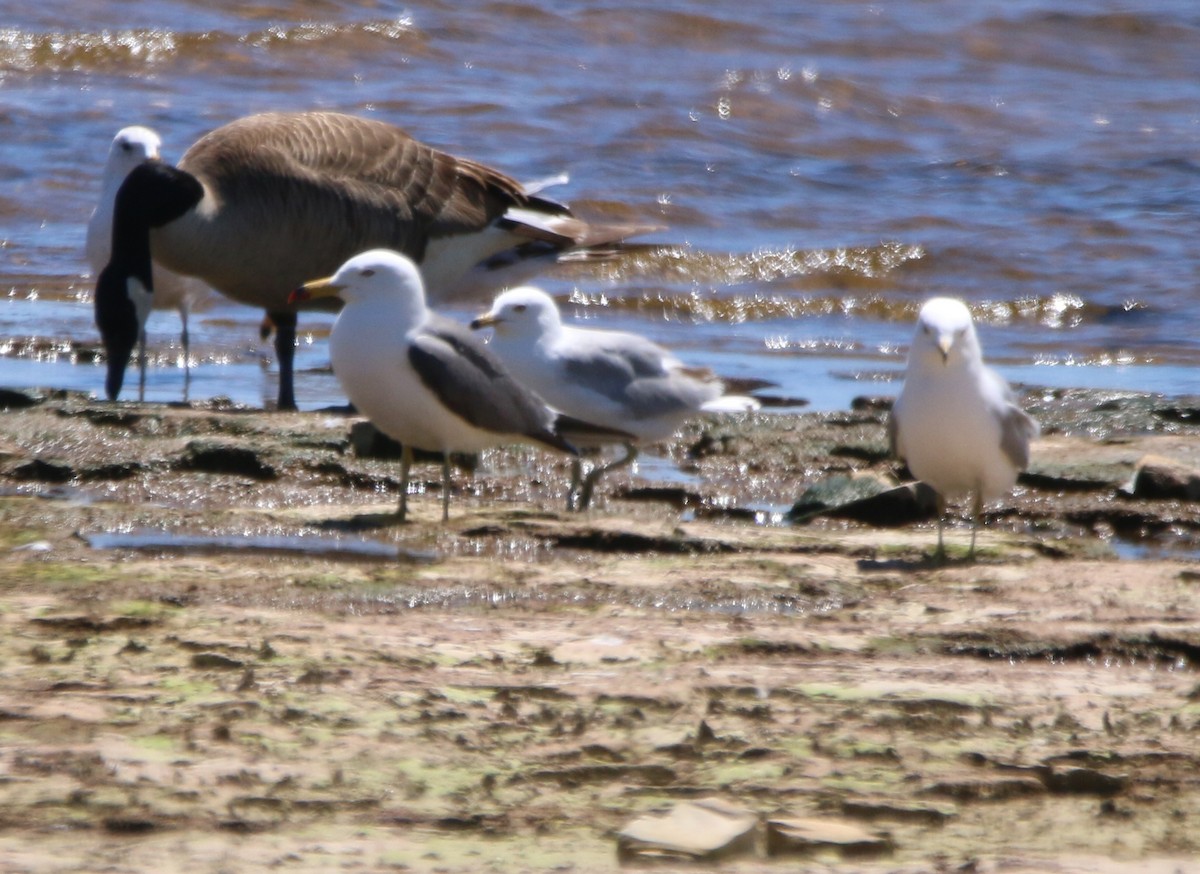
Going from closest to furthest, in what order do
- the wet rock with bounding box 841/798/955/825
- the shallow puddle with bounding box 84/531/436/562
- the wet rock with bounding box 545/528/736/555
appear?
1. the wet rock with bounding box 841/798/955/825
2. the shallow puddle with bounding box 84/531/436/562
3. the wet rock with bounding box 545/528/736/555

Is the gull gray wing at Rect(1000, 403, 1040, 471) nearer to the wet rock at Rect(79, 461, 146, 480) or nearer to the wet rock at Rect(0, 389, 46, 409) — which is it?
the wet rock at Rect(79, 461, 146, 480)

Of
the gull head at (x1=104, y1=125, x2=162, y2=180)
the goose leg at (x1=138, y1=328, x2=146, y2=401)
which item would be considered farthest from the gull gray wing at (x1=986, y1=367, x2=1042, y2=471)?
the gull head at (x1=104, y1=125, x2=162, y2=180)

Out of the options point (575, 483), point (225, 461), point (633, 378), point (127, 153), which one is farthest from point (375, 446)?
point (127, 153)

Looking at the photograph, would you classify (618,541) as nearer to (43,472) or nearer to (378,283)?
(378,283)

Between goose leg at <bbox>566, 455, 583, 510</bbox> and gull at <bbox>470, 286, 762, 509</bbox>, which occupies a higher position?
gull at <bbox>470, 286, 762, 509</bbox>

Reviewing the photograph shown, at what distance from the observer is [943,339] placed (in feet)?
18.6

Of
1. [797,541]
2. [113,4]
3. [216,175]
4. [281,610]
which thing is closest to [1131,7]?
[113,4]

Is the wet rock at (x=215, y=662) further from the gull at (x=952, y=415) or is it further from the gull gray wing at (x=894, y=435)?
the gull gray wing at (x=894, y=435)

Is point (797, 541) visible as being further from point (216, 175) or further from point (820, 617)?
point (216, 175)

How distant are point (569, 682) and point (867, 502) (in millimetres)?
2862

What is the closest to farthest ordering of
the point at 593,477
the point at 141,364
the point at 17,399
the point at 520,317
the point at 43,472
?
the point at 43,472
the point at 593,477
the point at 520,317
the point at 17,399
the point at 141,364

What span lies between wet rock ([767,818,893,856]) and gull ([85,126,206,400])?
627 cm

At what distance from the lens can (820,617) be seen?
4.80 metres

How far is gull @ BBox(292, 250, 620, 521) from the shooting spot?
6.00 meters
